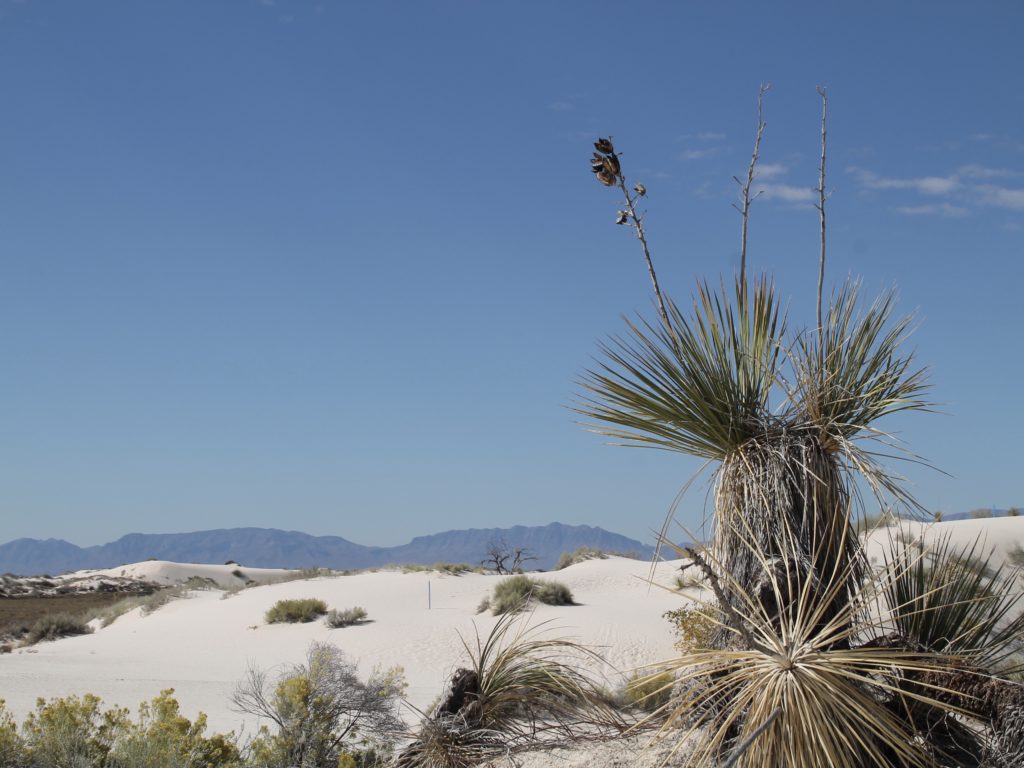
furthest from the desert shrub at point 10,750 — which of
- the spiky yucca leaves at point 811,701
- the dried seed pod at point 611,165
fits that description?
the dried seed pod at point 611,165

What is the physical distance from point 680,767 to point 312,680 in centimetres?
345

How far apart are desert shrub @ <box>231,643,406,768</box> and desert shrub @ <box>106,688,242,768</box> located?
27 centimetres

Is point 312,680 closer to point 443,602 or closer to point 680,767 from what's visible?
point 680,767

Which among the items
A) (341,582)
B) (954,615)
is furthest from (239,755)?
(341,582)

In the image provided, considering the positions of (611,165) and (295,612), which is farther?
(295,612)

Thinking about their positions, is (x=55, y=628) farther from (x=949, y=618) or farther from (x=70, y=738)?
(x=949, y=618)

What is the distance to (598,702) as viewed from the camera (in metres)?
6.41

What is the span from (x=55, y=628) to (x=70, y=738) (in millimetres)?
21230

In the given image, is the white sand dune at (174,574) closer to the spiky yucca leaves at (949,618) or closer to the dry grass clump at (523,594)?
the dry grass clump at (523,594)

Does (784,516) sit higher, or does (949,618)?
(784,516)

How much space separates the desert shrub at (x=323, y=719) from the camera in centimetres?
659

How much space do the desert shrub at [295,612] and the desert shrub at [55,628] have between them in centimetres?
685

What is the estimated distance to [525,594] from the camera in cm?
2128

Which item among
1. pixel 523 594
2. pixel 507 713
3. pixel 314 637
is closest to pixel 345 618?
pixel 314 637
